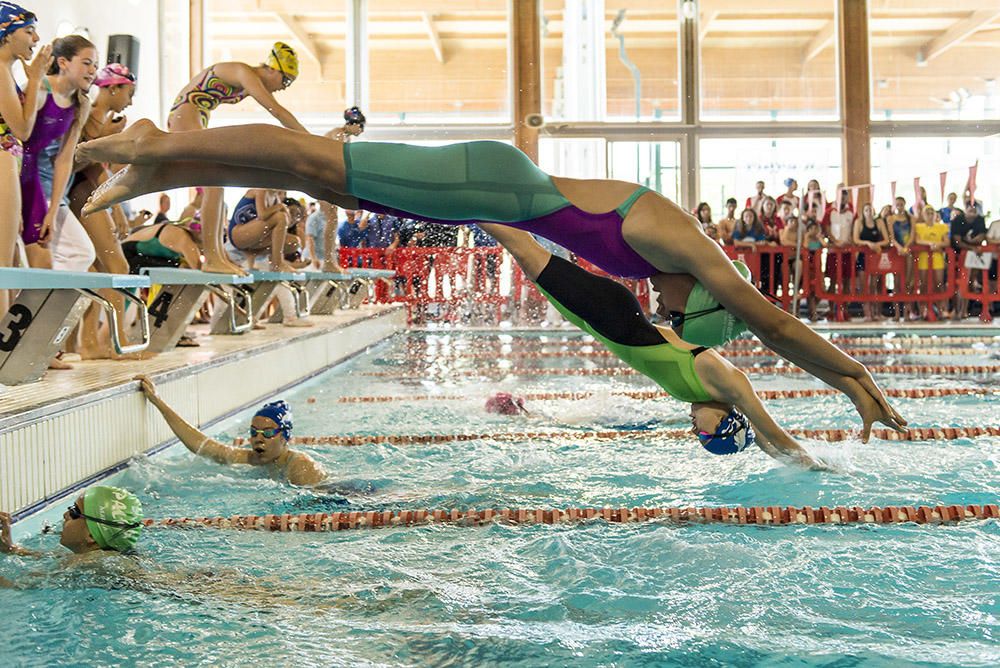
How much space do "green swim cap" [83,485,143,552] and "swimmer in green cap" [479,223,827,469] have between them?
140 cm

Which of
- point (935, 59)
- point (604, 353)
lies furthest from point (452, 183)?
point (935, 59)

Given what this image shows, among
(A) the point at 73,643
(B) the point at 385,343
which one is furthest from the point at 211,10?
(A) the point at 73,643

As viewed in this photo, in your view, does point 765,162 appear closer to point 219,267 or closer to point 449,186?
point 219,267

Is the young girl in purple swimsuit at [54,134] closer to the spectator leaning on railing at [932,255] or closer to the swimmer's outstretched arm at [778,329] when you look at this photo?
the swimmer's outstretched arm at [778,329]

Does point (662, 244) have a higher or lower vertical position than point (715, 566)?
higher

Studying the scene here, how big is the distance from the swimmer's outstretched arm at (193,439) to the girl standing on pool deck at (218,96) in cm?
176

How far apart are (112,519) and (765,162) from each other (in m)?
15.8

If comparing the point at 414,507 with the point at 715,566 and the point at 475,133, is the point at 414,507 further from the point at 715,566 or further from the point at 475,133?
the point at 475,133

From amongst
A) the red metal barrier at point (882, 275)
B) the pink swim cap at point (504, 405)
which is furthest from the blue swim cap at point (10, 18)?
the red metal barrier at point (882, 275)

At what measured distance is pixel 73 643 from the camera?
232 centimetres

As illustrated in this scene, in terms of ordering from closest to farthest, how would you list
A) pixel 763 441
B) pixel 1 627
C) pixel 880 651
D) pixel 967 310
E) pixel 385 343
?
pixel 880 651 → pixel 1 627 → pixel 763 441 → pixel 385 343 → pixel 967 310

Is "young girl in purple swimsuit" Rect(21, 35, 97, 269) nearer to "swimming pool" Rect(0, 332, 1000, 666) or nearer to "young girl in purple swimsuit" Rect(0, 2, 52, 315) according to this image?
"young girl in purple swimsuit" Rect(0, 2, 52, 315)

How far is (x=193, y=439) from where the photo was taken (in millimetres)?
4219

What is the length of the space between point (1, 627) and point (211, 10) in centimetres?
1642
